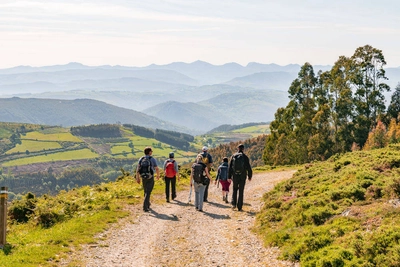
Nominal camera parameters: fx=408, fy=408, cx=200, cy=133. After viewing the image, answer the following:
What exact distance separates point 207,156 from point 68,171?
6969 inches

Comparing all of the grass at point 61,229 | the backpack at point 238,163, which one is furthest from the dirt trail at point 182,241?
the backpack at point 238,163

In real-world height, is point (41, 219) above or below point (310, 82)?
below

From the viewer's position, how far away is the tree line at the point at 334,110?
55.0m

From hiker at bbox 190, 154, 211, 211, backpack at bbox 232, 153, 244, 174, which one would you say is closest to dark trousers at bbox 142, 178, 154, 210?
hiker at bbox 190, 154, 211, 211

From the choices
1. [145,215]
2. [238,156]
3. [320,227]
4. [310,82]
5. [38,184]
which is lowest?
[38,184]

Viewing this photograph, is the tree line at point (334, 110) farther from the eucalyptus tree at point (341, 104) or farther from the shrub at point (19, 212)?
the shrub at point (19, 212)

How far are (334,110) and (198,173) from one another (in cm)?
4226

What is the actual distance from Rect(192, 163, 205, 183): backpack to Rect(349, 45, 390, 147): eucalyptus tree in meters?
40.8

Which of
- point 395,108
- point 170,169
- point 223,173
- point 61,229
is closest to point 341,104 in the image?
point 395,108

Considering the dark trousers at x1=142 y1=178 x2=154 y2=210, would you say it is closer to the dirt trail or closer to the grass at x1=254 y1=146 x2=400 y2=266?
the dirt trail

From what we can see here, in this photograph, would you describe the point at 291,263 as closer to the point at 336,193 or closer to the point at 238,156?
the point at 336,193

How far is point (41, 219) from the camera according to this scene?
17.1m

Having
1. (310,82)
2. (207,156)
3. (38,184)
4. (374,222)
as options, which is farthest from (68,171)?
(374,222)

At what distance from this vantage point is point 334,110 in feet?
190
